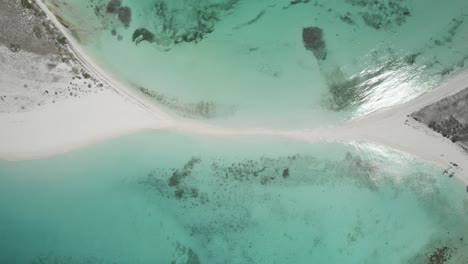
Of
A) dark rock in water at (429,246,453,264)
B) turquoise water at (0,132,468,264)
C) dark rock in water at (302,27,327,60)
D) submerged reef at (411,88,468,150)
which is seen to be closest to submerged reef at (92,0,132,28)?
turquoise water at (0,132,468,264)

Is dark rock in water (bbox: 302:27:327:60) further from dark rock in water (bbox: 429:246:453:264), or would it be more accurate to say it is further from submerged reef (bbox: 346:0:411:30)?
dark rock in water (bbox: 429:246:453:264)

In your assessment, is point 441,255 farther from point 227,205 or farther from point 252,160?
point 227,205

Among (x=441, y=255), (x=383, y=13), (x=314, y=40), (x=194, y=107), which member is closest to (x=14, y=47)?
(x=194, y=107)

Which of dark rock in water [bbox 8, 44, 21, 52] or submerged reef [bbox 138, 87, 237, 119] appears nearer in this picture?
dark rock in water [bbox 8, 44, 21, 52]

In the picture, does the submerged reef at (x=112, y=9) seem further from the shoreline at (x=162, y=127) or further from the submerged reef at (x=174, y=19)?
the shoreline at (x=162, y=127)

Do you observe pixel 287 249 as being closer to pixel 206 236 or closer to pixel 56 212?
pixel 206 236
